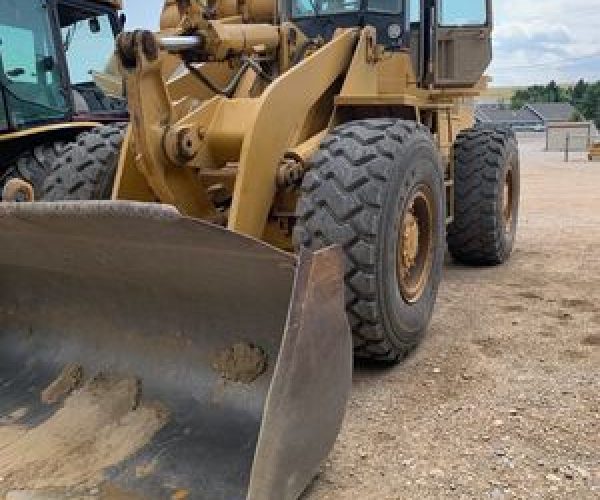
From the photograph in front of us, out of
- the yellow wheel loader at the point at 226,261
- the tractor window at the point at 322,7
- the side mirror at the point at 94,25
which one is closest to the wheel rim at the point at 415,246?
the yellow wheel loader at the point at 226,261

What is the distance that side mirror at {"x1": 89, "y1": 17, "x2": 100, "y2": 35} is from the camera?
7289 millimetres

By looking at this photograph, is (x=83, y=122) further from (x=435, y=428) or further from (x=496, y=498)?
(x=496, y=498)

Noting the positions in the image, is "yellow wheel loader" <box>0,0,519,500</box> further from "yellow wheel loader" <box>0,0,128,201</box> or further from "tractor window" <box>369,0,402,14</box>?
"yellow wheel loader" <box>0,0,128,201</box>

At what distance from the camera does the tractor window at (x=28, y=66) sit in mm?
6121

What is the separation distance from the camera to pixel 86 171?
4.41 m

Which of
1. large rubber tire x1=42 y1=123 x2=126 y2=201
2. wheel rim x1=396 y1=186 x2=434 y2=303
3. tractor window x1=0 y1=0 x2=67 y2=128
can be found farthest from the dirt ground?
tractor window x1=0 y1=0 x2=67 y2=128

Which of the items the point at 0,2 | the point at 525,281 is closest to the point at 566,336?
the point at 525,281

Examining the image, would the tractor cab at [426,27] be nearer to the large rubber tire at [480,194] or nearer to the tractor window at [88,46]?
the large rubber tire at [480,194]

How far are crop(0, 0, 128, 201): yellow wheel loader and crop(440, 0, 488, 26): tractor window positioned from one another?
7.54ft

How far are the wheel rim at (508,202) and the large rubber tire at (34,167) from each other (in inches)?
134

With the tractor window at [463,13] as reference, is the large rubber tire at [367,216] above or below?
below

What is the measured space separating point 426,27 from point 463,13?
2.18ft

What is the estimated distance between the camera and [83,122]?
6527 mm

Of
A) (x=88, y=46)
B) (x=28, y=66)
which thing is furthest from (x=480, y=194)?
(x=88, y=46)
